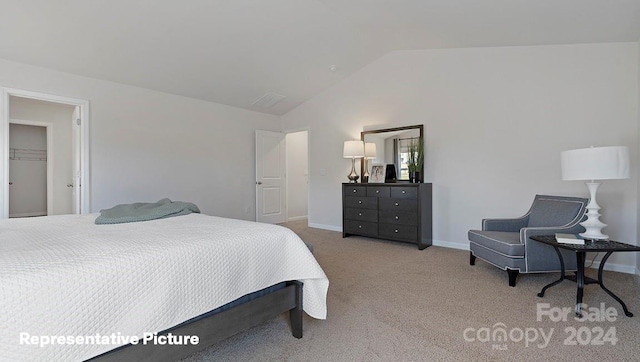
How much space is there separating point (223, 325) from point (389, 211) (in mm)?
3221

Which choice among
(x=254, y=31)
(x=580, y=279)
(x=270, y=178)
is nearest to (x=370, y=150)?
(x=270, y=178)

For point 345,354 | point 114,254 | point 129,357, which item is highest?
point 114,254

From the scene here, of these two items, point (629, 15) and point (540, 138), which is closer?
point (629, 15)

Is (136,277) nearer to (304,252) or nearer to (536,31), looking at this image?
→ (304,252)

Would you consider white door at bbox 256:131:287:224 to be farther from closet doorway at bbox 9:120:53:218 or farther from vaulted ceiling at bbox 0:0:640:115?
closet doorway at bbox 9:120:53:218

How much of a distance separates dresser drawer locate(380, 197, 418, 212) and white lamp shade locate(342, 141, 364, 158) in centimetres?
83

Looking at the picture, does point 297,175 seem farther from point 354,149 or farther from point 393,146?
point 393,146

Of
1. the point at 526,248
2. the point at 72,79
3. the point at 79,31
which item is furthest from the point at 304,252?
the point at 72,79

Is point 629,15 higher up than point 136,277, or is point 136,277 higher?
point 629,15

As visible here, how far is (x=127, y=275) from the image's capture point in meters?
1.20

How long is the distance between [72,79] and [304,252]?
12.9 feet

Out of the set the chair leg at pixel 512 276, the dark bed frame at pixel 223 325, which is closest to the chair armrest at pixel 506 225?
the chair leg at pixel 512 276

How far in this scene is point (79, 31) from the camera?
3094 millimetres

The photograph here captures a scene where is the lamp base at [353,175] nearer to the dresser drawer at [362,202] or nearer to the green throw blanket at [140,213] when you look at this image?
the dresser drawer at [362,202]
